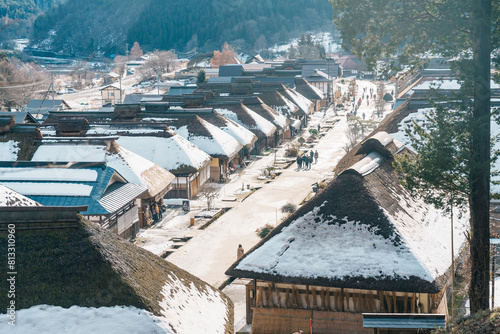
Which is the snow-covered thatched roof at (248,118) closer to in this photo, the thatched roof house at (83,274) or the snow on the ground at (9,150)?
the snow on the ground at (9,150)

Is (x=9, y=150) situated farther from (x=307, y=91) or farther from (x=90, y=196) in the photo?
(x=307, y=91)

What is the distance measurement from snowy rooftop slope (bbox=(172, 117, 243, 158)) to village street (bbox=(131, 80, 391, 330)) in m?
2.33

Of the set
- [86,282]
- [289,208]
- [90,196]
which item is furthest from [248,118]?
[86,282]

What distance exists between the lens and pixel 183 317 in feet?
42.8

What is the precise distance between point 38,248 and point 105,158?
17.8m

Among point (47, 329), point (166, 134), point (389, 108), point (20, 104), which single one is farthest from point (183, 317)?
point (20, 104)

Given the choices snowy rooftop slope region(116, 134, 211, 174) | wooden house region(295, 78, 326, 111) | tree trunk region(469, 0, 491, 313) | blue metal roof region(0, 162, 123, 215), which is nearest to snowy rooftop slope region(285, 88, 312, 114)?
wooden house region(295, 78, 326, 111)

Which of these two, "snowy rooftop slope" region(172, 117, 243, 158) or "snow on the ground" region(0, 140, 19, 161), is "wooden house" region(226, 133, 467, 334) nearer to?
"snow on the ground" region(0, 140, 19, 161)

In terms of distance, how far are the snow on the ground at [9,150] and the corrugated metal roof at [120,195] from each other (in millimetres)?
7411

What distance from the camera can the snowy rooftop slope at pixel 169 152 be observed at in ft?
114

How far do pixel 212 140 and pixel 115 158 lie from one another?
11.2 metres

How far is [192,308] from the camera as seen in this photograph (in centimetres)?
1383

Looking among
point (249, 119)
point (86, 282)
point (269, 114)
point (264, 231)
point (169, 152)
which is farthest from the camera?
point (269, 114)

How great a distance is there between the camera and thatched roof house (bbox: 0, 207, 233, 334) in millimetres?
12156
